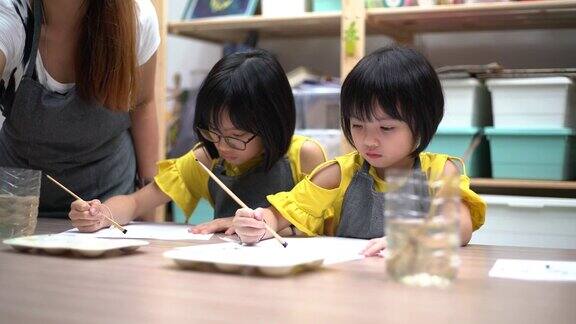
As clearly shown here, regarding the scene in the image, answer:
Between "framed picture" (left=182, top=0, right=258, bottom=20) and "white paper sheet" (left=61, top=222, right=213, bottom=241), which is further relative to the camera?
"framed picture" (left=182, top=0, right=258, bottom=20)

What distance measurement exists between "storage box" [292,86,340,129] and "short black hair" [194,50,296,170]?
1008mm

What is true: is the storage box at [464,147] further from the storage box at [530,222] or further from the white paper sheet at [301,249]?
the white paper sheet at [301,249]

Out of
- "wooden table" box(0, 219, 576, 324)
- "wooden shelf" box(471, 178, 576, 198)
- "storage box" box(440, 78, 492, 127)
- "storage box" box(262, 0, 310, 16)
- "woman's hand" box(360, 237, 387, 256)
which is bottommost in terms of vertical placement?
"wooden shelf" box(471, 178, 576, 198)

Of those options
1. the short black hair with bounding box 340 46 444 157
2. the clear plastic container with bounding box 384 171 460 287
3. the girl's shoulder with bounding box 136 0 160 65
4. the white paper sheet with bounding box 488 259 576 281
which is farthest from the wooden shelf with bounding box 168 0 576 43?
the clear plastic container with bounding box 384 171 460 287

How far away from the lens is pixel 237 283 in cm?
76

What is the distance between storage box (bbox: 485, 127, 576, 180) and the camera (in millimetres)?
2139

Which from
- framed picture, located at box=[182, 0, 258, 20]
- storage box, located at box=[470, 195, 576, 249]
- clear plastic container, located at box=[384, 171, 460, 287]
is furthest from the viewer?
framed picture, located at box=[182, 0, 258, 20]

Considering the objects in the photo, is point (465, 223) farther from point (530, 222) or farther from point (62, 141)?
point (530, 222)

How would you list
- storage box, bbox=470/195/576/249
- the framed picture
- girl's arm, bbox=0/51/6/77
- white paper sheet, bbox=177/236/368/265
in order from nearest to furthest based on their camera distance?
white paper sheet, bbox=177/236/368/265
girl's arm, bbox=0/51/6/77
storage box, bbox=470/195/576/249
the framed picture

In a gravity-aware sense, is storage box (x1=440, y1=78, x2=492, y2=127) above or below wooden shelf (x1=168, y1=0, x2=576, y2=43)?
below

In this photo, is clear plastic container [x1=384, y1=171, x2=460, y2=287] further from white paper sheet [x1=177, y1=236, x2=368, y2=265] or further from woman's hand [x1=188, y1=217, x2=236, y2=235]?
woman's hand [x1=188, y1=217, x2=236, y2=235]

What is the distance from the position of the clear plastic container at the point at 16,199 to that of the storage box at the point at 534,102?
1.55 metres

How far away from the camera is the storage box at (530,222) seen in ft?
6.79

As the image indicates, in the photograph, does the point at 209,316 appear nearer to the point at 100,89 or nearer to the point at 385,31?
the point at 100,89
